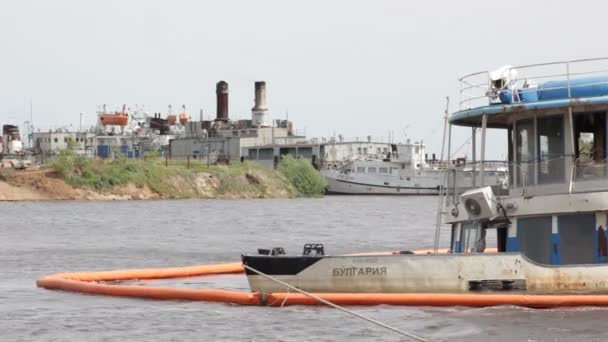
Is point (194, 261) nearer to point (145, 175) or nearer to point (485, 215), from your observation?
point (485, 215)

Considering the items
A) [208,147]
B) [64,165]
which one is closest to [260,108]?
[208,147]

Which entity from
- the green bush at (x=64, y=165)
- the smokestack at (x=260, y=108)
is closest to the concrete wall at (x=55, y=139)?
the smokestack at (x=260, y=108)

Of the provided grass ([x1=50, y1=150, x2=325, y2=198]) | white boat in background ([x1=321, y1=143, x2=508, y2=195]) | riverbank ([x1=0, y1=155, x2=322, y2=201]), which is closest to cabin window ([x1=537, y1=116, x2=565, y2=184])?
riverbank ([x1=0, y1=155, x2=322, y2=201])

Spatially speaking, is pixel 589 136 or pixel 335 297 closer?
pixel 589 136

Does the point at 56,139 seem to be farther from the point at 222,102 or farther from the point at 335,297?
the point at 335,297

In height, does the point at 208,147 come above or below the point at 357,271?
above

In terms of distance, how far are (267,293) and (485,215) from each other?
501 cm

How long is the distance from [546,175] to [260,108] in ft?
412

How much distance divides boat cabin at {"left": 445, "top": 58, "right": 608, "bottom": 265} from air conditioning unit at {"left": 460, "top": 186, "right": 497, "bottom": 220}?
21 mm

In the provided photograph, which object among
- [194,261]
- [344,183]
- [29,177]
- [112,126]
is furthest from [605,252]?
[112,126]

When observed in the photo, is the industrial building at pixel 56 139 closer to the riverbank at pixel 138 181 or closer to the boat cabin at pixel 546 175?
the riverbank at pixel 138 181

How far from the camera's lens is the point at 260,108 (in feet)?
495

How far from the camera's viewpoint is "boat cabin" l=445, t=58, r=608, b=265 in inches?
987

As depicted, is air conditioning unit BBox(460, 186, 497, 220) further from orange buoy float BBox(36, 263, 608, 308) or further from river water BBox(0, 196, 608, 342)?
river water BBox(0, 196, 608, 342)
